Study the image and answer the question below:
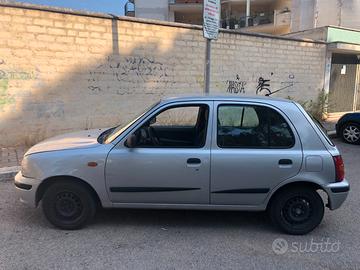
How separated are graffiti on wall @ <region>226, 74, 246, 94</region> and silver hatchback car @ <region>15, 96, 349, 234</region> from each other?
24.5ft

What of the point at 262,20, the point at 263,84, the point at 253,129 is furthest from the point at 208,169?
the point at 262,20

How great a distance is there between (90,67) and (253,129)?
226 inches

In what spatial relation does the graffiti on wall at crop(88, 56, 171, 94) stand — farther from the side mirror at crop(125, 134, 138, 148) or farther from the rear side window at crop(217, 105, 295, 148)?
the rear side window at crop(217, 105, 295, 148)

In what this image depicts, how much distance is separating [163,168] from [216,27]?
4.79 metres

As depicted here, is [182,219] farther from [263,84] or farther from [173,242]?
[263,84]

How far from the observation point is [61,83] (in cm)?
862

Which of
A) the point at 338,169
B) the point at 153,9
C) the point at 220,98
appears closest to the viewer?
the point at 338,169

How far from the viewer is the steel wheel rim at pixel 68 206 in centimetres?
422

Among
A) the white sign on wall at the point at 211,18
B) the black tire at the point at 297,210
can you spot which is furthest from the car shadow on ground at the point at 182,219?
the white sign on wall at the point at 211,18

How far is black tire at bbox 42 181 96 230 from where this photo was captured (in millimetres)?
4184

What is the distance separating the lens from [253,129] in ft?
14.0

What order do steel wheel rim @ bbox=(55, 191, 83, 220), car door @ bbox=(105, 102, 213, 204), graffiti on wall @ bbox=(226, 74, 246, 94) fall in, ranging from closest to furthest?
car door @ bbox=(105, 102, 213, 204) < steel wheel rim @ bbox=(55, 191, 83, 220) < graffiti on wall @ bbox=(226, 74, 246, 94)

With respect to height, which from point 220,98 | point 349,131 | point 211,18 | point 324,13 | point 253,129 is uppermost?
point 324,13

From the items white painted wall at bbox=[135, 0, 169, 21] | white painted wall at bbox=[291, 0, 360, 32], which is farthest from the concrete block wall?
white painted wall at bbox=[135, 0, 169, 21]
